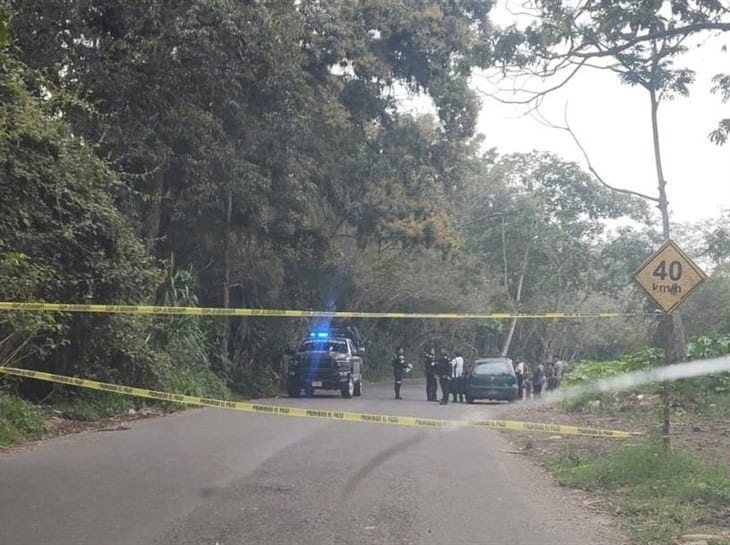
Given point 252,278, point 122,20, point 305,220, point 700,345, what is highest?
point 122,20

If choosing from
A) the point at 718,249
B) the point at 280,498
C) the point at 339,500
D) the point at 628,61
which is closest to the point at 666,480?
the point at 339,500

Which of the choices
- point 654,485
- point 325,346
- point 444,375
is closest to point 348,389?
point 325,346

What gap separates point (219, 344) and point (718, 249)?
1457cm

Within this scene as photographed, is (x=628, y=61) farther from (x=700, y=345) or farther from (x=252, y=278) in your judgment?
(x=252, y=278)

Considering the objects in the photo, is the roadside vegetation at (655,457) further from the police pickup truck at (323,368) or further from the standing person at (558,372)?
the standing person at (558,372)

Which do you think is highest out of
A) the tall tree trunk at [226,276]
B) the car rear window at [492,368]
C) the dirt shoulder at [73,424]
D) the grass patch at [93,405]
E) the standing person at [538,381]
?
the tall tree trunk at [226,276]

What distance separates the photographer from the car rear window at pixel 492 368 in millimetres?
23828

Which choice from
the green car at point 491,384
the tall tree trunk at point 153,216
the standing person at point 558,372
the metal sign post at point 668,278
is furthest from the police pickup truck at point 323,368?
the metal sign post at point 668,278

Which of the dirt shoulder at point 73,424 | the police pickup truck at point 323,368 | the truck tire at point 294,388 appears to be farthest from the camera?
the truck tire at point 294,388

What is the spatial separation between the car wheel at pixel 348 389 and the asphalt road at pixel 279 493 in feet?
37.0

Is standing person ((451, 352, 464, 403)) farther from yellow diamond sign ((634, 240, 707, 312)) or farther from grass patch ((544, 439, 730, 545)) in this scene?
yellow diamond sign ((634, 240, 707, 312))

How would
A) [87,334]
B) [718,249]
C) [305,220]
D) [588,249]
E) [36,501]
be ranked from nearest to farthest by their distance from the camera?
[36,501]
[87,334]
[718,249]
[305,220]
[588,249]

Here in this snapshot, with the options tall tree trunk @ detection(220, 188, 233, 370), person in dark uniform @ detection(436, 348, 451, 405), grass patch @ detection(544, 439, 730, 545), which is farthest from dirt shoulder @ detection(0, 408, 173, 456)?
person in dark uniform @ detection(436, 348, 451, 405)

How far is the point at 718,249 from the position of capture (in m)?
23.2
